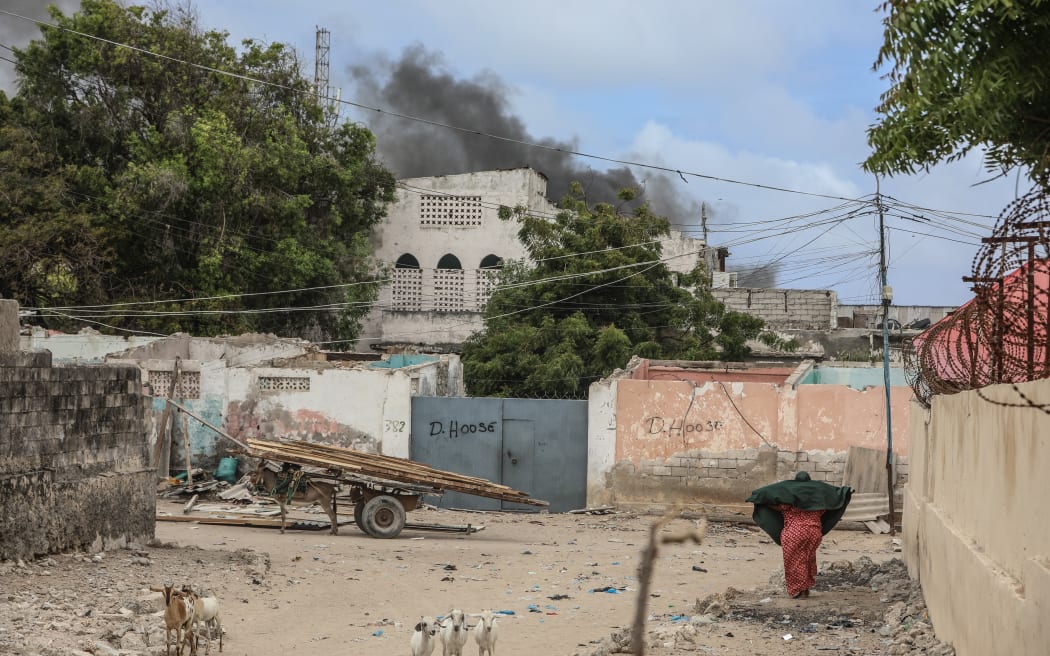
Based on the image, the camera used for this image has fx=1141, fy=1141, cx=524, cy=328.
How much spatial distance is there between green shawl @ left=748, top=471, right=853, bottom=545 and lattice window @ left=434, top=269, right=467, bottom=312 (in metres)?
30.7

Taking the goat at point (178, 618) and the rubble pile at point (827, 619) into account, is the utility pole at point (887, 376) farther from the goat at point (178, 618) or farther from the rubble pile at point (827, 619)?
the goat at point (178, 618)

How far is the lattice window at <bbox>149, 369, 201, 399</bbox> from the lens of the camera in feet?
72.7

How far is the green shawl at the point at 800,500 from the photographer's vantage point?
11702 millimetres

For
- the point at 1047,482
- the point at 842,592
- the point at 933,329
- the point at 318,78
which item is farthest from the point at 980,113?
the point at 318,78

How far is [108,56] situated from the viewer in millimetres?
34344

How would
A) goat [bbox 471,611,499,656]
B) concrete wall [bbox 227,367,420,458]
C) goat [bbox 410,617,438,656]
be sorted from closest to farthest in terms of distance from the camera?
goat [bbox 410,617,438,656]
goat [bbox 471,611,499,656]
concrete wall [bbox 227,367,420,458]

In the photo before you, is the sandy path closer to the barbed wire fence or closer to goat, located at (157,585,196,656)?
goat, located at (157,585,196,656)

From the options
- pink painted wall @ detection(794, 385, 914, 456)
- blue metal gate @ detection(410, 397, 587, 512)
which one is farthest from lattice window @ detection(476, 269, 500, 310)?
pink painted wall @ detection(794, 385, 914, 456)

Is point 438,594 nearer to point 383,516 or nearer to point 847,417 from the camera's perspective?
point 383,516

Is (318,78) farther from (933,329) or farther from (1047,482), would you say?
(1047,482)

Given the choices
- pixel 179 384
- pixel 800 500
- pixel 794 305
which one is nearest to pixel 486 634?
pixel 800 500

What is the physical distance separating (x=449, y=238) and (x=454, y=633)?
34.7 metres

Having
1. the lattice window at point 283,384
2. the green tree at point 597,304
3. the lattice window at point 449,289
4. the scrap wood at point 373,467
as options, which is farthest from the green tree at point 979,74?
the lattice window at point 449,289

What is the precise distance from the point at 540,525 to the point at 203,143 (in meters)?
18.4
